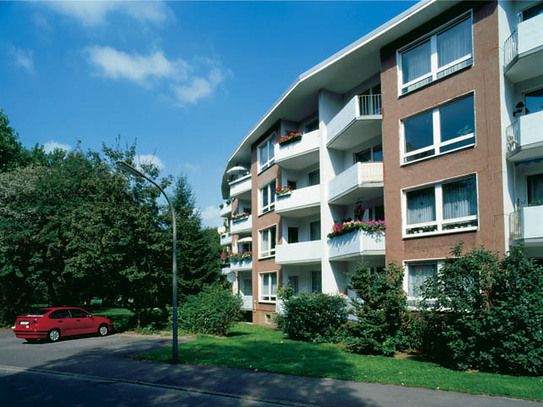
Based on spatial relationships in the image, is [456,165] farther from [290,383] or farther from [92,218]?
[92,218]

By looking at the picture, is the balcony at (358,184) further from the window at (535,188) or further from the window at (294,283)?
the window at (294,283)

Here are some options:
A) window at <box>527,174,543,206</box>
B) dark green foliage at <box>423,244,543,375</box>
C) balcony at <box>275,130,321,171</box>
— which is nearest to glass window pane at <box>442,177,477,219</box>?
window at <box>527,174,543,206</box>

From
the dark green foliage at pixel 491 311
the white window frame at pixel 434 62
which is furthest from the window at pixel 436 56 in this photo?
the dark green foliage at pixel 491 311

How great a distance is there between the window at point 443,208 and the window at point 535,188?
176 cm

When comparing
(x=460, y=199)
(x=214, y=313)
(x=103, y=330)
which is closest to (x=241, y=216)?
(x=214, y=313)

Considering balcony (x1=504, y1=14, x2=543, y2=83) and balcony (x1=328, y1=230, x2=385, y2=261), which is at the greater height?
balcony (x1=504, y1=14, x2=543, y2=83)

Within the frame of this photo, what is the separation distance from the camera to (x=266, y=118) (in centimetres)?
2595

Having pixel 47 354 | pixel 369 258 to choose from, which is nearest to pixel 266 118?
pixel 369 258

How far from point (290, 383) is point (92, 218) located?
14.3 m

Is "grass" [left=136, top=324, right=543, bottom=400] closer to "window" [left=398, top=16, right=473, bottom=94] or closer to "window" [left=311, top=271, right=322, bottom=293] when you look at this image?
"window" [left=311, top=271, right=322, bottom=293]

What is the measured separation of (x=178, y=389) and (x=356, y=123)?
12.9 metres

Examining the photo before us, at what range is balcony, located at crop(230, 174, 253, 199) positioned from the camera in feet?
105

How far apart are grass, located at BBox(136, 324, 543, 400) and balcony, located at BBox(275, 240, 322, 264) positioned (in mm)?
5651

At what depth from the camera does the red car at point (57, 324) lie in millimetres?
18703
